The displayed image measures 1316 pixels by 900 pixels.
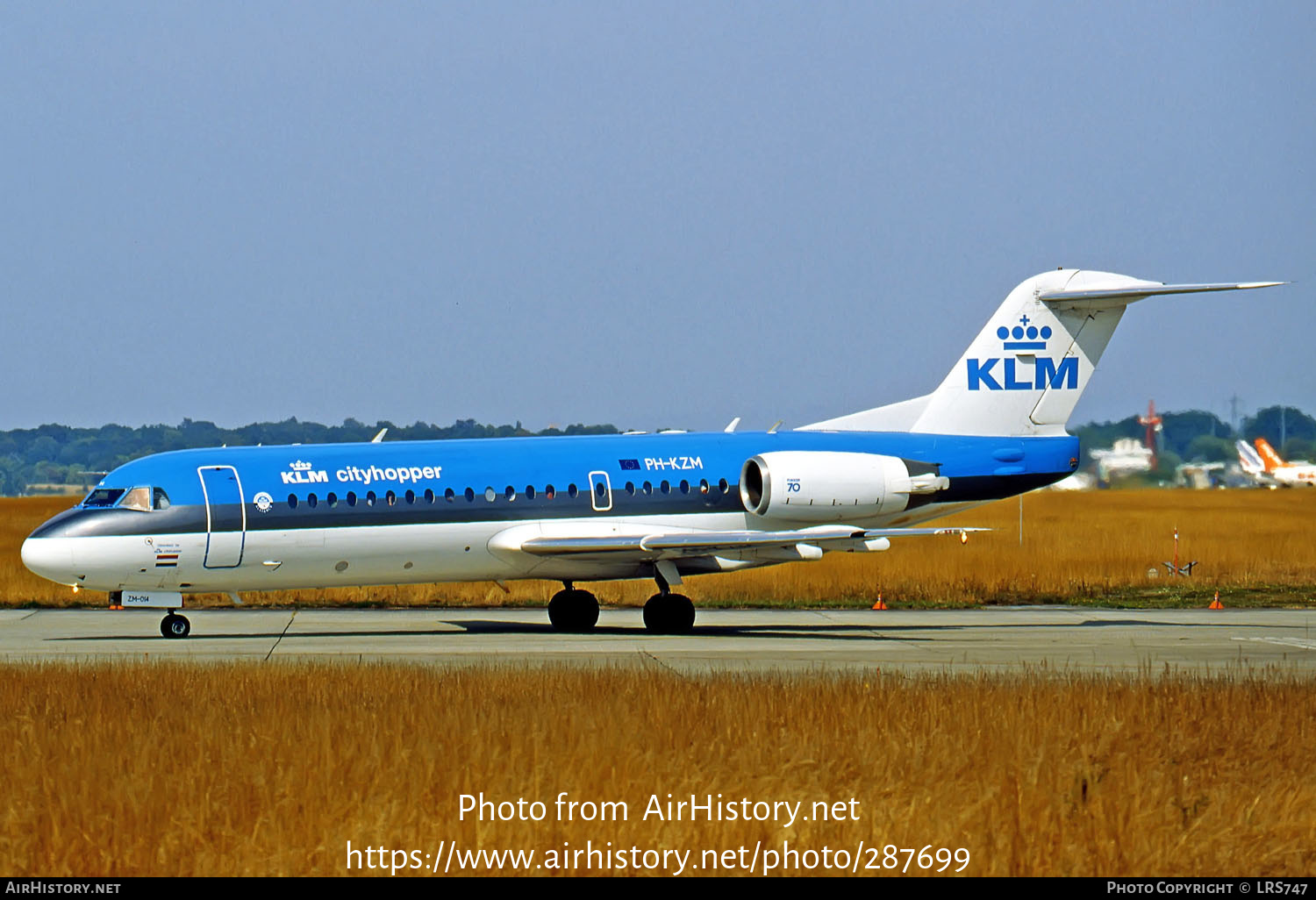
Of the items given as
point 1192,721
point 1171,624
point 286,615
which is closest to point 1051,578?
point 1171,624

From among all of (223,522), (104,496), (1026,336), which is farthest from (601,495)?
(1026,336)

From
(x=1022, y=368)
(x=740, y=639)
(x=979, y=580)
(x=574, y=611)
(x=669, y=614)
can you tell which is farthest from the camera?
(x=979, y=580)

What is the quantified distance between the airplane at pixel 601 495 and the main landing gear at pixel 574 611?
3cm

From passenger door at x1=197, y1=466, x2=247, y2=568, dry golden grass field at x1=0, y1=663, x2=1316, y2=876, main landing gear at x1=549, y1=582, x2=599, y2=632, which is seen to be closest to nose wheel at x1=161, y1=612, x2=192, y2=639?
passenger door at x1=197, y1=466, x2=247, y2=568

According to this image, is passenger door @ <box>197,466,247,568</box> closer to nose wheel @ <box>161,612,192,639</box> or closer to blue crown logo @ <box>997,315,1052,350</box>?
nose wheel @ <box>161,612,192,639</box>

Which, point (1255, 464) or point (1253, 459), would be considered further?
point (1253, 459)

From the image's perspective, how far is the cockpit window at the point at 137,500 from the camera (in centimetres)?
2444

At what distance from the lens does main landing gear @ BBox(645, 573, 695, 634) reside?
87.8ft

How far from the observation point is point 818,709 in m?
13.8

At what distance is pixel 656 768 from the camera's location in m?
11.2

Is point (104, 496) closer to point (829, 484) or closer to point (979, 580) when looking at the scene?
point (829, 484)

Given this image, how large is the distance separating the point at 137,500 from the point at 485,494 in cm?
530

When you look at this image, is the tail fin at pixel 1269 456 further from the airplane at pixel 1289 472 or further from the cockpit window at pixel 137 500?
the cockpit window at pixel 137 500

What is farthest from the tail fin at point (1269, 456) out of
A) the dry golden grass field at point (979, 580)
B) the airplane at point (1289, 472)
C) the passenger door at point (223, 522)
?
the passenger door at point (223, 522)
